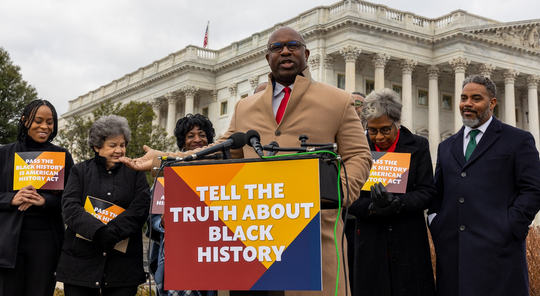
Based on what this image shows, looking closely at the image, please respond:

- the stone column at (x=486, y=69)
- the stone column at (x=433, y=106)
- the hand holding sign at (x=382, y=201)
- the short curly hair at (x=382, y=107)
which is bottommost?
the hand holding sign at (x=382, y=201)

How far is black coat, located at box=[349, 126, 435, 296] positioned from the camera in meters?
5.17

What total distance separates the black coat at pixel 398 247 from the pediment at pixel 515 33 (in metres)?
42.3

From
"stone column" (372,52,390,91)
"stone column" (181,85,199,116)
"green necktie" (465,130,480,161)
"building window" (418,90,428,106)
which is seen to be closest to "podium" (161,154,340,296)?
"green necktie" (465,130,480,161)

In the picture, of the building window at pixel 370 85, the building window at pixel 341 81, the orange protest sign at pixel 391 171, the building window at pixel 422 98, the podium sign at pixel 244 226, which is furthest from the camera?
the building window at pixel 422 98

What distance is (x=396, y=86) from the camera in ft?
154

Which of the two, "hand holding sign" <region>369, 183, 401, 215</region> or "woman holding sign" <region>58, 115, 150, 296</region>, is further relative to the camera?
"woman holding sign" <region>58, 115, 150, 296</region>

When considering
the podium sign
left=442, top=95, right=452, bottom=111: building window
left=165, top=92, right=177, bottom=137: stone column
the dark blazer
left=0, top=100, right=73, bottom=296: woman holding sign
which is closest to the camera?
the podium sign

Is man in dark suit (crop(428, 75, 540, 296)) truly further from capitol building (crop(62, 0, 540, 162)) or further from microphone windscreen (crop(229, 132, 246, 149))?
capitol building (crop(62, 0, 540, 162))

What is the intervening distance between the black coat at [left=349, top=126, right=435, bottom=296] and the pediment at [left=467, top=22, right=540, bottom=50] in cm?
4231

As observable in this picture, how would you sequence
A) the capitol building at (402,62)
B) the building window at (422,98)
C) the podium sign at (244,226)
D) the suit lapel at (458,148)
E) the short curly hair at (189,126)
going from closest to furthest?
1. the podium sign at (244,226)
2. the suit lapel at (458,148)
3. the short curly hair at (189,126)
4. the capitol building at (402,62)
5. the building window at (422,98)

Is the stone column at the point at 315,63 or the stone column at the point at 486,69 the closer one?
the stone column at the point at 315,63

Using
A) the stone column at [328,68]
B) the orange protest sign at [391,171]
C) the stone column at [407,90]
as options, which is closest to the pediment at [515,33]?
the stone column at [407,90]

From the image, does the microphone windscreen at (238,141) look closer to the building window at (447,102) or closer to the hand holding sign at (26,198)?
the hand holding sign at (26,198)

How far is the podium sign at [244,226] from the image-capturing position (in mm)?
2996
